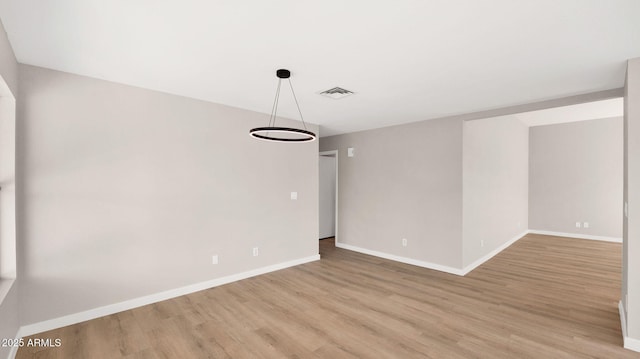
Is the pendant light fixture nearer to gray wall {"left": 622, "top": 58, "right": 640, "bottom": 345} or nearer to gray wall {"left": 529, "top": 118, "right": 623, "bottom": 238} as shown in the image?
gray wall {"left": 622, "top": 58, "right": 640, "bottom": 345}

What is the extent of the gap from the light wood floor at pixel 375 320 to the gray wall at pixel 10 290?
286mm

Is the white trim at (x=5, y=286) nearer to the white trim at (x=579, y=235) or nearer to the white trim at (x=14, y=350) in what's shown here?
the white trim at (x=14, y=350)

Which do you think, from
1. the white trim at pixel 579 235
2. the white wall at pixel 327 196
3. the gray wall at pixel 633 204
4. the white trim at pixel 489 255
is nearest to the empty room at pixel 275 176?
the gray wall at pixel 633 204

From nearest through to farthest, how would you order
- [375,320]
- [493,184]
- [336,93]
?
[375,320] < [336,93] < [493,184]

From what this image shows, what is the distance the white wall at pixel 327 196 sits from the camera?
725 cm

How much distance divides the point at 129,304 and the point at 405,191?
14.3 ft

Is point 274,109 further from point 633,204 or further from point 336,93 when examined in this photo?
point 633,204

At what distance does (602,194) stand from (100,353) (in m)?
9.65

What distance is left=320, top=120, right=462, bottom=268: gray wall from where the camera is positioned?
15.0 ft

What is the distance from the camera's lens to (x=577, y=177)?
7.06 metres

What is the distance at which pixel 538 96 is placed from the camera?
3.52 metres

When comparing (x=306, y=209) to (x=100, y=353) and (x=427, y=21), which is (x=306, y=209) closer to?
(x=100, y=353)

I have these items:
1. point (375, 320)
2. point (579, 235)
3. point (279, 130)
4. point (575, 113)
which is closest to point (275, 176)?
point (279, 130)

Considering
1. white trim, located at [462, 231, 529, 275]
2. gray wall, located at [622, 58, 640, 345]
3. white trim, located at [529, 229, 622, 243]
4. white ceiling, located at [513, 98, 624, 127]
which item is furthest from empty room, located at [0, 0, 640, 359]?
white trim, located at [529, 229, 622, 243]
